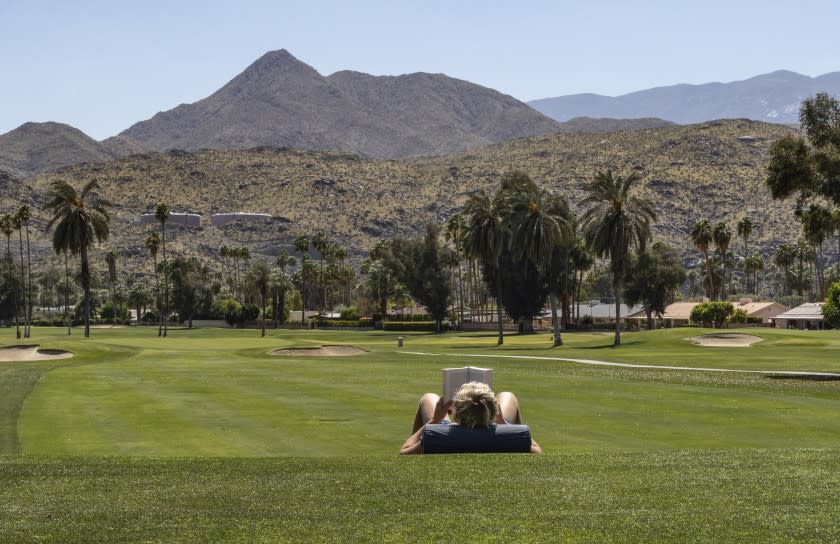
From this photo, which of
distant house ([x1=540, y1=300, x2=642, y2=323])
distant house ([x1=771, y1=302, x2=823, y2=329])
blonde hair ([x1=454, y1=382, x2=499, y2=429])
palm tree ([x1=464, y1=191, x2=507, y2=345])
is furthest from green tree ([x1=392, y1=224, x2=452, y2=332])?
blonde hair ([x1=454, y1=382, x2=499, y2=429])

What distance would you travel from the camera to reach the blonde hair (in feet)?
43.4

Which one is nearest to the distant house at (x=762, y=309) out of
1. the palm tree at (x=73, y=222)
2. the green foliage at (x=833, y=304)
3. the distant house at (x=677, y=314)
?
the distant house at (x=677, y=314)

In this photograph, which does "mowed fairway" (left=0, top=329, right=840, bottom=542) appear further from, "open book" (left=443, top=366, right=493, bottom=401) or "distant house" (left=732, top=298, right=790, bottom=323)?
"distant house" (left=732, top=298, right=790, bottom=323)

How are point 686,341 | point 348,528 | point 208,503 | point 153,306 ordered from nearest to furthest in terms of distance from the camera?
point 348,528 < point 208,503 < point 686,341 < point 153,306

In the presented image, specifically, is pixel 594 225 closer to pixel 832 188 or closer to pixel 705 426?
pixel 832 188

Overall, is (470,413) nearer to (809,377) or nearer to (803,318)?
(809,377)

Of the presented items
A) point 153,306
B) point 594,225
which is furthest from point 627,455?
point 153,306

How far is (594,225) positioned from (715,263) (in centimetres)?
9905

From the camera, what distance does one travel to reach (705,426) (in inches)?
890

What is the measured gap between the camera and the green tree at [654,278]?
136 meters

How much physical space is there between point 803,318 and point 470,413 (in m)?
129

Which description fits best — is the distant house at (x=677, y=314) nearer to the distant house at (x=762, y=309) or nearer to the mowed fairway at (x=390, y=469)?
the distant house at (x=762, y=309)

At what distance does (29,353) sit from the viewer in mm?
57500

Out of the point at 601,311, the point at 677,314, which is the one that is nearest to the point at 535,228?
the point at 677,314
